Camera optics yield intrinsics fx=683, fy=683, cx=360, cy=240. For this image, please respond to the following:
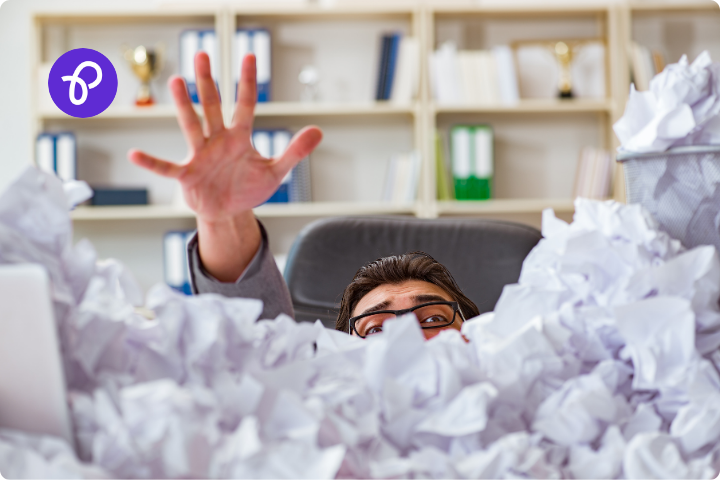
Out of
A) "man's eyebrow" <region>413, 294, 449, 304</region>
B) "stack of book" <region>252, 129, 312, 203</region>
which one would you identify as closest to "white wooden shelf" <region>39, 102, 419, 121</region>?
"stack of book" <region>252, 129, 312, 203</region>

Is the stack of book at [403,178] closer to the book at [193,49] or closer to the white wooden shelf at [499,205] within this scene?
the white wooden shelf at [499,205]

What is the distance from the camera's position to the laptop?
40cm

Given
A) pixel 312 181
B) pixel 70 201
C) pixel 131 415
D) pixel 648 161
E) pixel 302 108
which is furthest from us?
pixel 312 181

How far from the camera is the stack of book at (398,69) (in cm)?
311

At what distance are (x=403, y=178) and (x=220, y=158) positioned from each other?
244 centimetres

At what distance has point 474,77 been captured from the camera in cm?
316

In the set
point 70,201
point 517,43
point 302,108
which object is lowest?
point 70,201

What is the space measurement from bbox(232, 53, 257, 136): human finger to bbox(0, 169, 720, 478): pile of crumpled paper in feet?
0.95

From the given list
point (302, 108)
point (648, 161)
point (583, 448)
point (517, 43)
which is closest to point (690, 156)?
point (648, 161)

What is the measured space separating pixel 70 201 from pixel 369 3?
2.83m

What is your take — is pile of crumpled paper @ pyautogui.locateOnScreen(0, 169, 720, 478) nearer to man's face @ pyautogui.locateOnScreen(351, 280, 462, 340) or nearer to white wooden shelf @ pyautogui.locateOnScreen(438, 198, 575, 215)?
man's face @ pyautogui.locateOnScreen(351, 280, 462, 340)

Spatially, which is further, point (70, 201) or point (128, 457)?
point (70, 201)

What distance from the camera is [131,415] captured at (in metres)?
0.42

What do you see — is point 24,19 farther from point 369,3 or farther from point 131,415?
point 131,415
